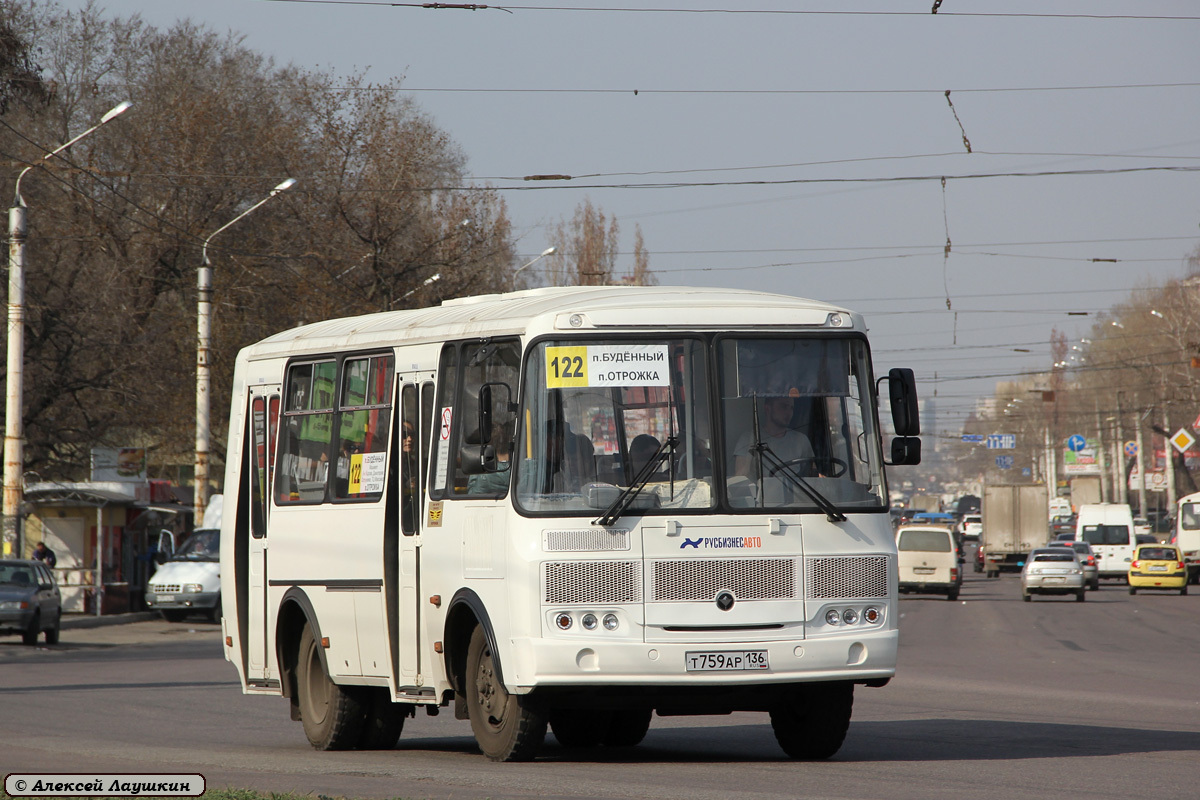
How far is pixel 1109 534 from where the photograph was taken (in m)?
63.1

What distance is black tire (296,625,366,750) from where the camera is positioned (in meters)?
12.4

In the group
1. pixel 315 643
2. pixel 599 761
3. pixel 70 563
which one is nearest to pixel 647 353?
pixel 599 761

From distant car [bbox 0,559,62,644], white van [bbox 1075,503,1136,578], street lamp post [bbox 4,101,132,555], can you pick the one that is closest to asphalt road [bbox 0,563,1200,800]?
distant car [bbox 0,559,62,644]

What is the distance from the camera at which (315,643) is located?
12.6 m

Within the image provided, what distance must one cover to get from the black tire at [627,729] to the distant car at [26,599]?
18.4 m

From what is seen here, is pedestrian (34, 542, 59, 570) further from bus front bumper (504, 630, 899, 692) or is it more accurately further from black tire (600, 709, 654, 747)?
bus front bumper (504, 630, 899, 692)

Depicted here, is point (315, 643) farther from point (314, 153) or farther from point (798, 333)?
point (314, 153)

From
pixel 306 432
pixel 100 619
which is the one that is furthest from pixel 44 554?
pixel 306 432

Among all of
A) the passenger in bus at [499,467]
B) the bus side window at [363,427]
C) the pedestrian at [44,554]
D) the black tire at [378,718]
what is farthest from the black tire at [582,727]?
the pedestrian at [44,554]

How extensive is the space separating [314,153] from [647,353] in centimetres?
4420

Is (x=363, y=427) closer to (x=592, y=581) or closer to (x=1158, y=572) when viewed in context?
(x=592, y=581)

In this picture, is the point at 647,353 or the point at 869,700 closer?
the point at 647,353

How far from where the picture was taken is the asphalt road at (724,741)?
9547 millimetres

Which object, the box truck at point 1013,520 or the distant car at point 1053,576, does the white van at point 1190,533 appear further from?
the distant car at point 1053,576
